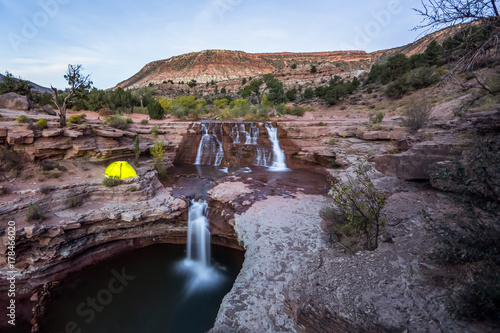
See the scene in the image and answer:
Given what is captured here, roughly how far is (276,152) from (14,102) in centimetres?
1706

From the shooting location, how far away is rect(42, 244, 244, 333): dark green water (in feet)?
17.7

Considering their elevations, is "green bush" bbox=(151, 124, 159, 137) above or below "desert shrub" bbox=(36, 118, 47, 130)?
below

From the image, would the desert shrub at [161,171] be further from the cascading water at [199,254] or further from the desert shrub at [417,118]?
the desert shrub at [417,118]

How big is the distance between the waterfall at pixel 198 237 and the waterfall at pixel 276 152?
651 cm

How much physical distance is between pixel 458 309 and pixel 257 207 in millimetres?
6171

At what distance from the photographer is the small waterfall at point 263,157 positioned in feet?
48.3

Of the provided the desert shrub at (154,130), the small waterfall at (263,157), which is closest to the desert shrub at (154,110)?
the desert shrub at (154,130)

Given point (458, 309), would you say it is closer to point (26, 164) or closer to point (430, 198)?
point (430, 198)

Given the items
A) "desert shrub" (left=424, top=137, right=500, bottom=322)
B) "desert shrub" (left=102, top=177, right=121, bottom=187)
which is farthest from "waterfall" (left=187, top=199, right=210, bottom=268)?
"desert shrub" (left=424, top=137, right=500, bottom=322)

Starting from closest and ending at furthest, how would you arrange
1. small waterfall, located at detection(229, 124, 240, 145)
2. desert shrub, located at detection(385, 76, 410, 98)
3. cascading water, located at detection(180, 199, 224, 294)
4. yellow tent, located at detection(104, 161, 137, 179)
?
cascading water, located at detection(180, 199, 224, 294) → yellow tent, located at detection(104, 161, 137, 179) → small waterfall, located at detection(229, 124, 240, 145) → desert shrub, located at detection(385, 76, 410, 98)

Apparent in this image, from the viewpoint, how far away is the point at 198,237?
7.96 metres

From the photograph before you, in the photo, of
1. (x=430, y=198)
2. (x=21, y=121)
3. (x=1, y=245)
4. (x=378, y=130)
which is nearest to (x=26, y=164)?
(x=21, y=121)

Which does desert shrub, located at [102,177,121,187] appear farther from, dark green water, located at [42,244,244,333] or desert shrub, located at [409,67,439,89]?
desert shrub, located at [409,67,439,89]

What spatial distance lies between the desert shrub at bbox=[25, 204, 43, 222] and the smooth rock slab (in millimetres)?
5840
